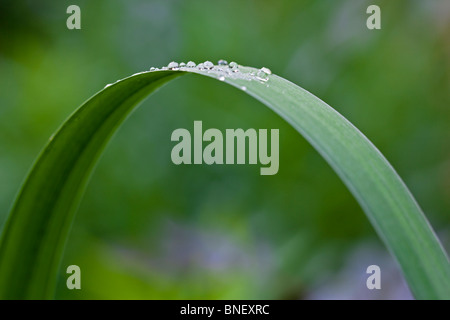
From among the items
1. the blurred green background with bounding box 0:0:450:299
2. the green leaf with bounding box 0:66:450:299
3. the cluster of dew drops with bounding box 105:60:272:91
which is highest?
the blurred green background with bounding box 0:0:450:299

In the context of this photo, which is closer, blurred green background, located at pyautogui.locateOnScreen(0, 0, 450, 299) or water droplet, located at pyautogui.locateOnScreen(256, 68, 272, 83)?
water droplet, located at pyautogui.locateOnScreen(256, 68, 272, 83)

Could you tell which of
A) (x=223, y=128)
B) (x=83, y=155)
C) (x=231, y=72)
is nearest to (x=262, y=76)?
(x=231, y=72)

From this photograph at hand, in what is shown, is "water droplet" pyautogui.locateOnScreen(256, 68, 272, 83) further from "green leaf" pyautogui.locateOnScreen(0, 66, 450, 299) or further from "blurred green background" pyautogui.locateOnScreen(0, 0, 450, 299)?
"blurred green background" pyautogui.locateOnScreen(0, 0, 450, 299)

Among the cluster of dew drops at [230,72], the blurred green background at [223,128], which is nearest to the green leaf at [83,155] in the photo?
the cluster of dew drops at [230,72]

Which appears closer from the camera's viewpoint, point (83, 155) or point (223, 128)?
point (83, 155)

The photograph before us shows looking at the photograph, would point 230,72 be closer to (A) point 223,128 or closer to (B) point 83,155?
(B) point 83,155

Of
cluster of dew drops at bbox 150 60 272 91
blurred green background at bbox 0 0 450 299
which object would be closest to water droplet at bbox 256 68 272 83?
cluster of dew drops at bbox 150 60 272 91
